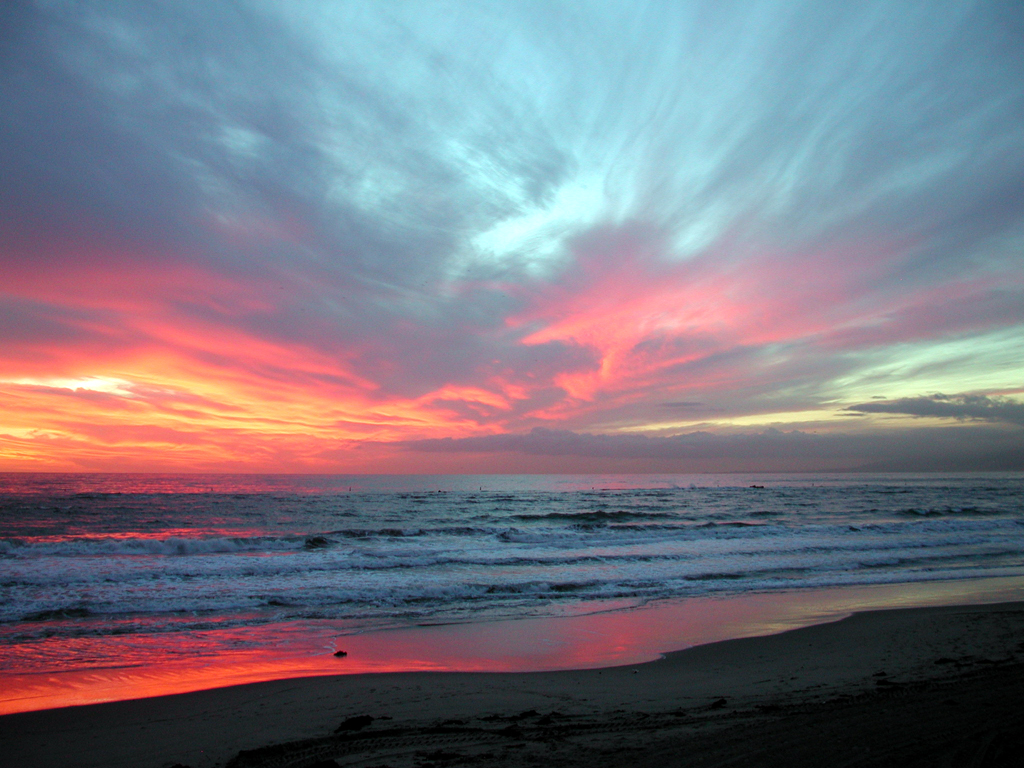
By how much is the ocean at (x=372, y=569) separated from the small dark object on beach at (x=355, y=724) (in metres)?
4.25

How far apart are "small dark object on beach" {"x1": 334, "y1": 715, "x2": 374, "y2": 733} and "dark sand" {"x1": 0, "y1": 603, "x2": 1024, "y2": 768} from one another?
0.07 metres

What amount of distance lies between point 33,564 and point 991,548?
39.1 metres

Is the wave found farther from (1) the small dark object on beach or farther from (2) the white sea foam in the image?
(1) the small dark object on beach

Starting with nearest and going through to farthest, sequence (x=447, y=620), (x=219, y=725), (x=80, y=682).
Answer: (x=219, y=725) → (x=80, y=682) → (x=447, y=620)

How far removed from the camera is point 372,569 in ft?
64.8

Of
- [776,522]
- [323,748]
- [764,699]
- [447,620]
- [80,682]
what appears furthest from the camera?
[776,522]

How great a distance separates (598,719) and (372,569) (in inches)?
581

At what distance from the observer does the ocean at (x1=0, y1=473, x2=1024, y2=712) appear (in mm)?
11656

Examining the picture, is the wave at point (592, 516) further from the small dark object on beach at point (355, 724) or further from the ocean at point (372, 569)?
the small dark object on beach at point (355, 724)

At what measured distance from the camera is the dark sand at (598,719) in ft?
17.8

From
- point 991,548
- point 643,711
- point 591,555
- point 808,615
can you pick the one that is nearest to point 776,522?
point 991,548

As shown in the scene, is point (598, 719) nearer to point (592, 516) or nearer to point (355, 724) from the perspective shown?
point (355, 724)

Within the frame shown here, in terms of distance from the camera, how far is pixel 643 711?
22.7 ft

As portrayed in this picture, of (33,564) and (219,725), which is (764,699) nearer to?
(219,725)
